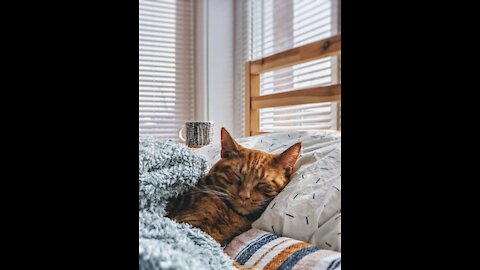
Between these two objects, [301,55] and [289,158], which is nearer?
[289,158]

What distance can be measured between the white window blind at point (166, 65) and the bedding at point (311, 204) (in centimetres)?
153

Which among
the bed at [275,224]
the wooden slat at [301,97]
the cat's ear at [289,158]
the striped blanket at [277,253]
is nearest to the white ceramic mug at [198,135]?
the wooden slat at [301,97]

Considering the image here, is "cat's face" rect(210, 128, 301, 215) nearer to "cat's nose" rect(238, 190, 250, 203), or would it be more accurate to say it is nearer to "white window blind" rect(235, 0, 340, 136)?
"cat's nose" rect(238, 190, 250, 203)

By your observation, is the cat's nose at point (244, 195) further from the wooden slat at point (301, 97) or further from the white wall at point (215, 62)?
the white wall at point (215, 62)

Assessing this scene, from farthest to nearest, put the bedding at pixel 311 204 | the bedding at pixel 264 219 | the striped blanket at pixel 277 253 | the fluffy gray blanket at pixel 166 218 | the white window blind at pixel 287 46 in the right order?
the white window blind at pixel 287 46 < the bedding at pixel 311 204 < the striped blanket at pixel 277 253 < the bedding at pixel 264 219 < the fluffy gray blanket at pixel 166 218

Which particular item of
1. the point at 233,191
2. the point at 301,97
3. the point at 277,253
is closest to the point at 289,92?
the point at 301,97

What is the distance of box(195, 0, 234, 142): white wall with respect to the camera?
245cm

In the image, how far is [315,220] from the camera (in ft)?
2.45

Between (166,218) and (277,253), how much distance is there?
0.74ft

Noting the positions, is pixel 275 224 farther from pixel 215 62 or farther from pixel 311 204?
pixel 215 62

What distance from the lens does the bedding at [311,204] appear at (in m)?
0.73

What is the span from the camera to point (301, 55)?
1688 millimetres
